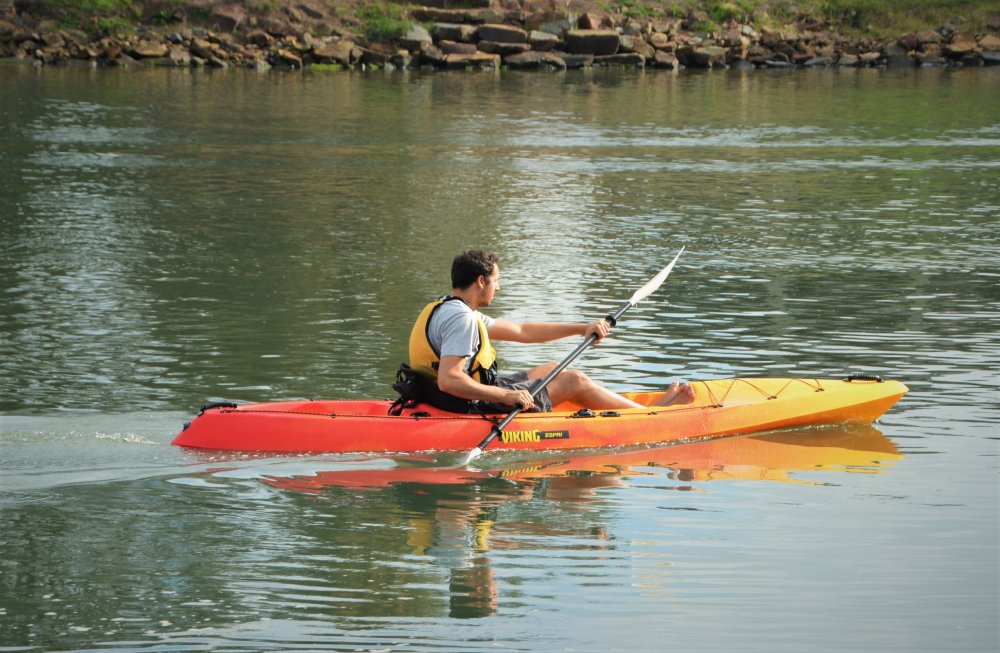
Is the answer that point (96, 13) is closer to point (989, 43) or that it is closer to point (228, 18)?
point (228, 18)

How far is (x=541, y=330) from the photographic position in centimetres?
798

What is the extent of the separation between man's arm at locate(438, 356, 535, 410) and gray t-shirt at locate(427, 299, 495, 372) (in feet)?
0.14

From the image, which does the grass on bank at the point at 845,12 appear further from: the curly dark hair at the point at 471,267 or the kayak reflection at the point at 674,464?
the curly dark hair at the point at 471,267

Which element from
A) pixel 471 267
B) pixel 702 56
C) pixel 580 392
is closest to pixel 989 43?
pixel 702 56

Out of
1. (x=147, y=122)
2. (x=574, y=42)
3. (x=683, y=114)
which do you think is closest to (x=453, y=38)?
(x=574, y=42)

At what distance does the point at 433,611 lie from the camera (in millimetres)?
5504

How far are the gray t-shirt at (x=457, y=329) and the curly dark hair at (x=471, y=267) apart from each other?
113mm

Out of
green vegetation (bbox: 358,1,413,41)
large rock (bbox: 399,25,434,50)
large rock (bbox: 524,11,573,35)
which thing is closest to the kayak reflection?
large rock (bbox: 399,25,434,50)

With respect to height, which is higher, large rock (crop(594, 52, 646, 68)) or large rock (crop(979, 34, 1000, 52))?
large rock (crop(979, 34, 1000, 52))

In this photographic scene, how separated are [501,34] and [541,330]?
113 feet

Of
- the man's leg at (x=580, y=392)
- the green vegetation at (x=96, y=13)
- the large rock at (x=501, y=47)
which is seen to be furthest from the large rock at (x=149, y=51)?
the man's leg at (x=580, y=392)

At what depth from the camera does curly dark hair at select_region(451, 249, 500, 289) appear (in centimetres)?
721

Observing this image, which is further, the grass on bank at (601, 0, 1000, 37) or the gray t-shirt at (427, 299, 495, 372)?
the grass on bank at (601, 0, 1000, 37)

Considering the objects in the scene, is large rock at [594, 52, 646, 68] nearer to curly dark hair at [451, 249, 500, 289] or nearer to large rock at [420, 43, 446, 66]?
large rock at [420, 43, 446, 66]
